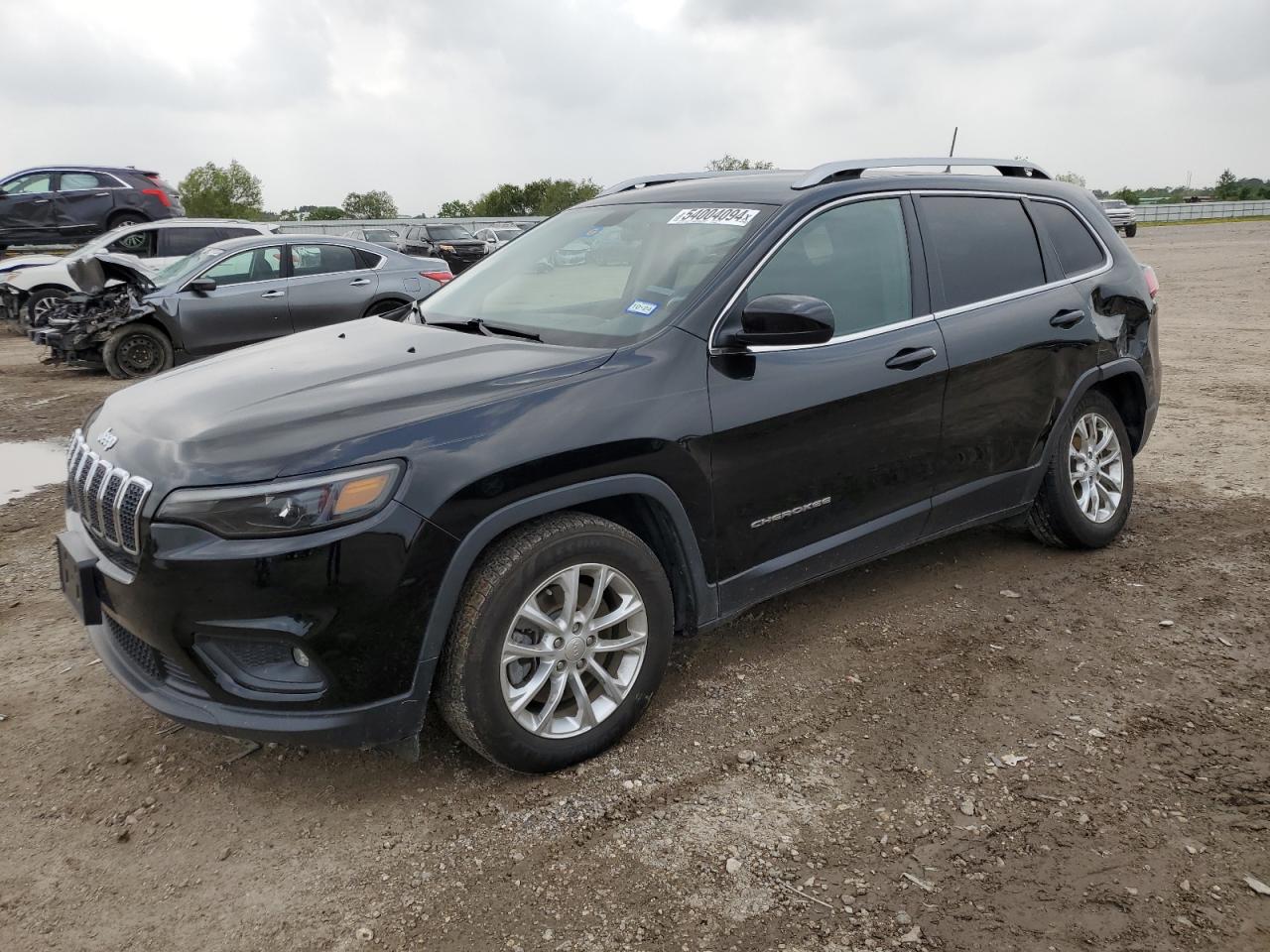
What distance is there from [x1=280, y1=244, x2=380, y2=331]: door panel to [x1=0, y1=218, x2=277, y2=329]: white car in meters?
2.42

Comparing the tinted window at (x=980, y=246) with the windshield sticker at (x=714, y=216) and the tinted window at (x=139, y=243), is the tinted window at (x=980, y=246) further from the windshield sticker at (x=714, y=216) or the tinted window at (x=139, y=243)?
the tinted window at (x=139, y=243)

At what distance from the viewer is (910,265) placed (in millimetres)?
3908

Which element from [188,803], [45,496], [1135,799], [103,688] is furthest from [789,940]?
[45,496]

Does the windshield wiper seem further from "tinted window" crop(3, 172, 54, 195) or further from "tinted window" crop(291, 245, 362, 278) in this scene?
"tinted window" crop(3, 172, 54, 195)

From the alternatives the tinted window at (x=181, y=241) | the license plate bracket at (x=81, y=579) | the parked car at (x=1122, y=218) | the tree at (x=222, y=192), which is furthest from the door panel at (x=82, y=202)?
the tree at (x=222, y=192)

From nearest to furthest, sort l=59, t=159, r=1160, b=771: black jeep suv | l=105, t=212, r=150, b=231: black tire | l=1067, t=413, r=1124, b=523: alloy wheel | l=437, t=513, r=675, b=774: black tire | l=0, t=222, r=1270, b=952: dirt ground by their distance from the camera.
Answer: l=0, t=222, r=1270, b=952: dirt ground → l=59, t=159, r=1160, b=771: black jeep suv → l=437, t=513, r=675, b=774: black tire → l=1067, t=413, r=1124, b=523: alloy wheel → l=105, t=212, r=150, b=231: black tire

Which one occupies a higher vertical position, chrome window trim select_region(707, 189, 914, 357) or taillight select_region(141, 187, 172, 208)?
taillight select_region(141, 187, 172, 208)

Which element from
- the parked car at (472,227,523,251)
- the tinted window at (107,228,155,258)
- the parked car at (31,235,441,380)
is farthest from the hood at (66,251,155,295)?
the parked car at (472,227,523,251)

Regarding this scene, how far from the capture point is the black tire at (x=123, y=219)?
18.3 metres

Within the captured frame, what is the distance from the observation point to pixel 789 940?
92.9 inches

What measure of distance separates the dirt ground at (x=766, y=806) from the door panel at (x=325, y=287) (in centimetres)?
694

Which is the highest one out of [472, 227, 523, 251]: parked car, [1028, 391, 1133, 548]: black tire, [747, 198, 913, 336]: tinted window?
[472, 227, 523, 251]: parked car

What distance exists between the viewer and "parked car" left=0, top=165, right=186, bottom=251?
58.2 feet

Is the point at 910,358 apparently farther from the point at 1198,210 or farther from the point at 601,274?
the point at 1198,210
